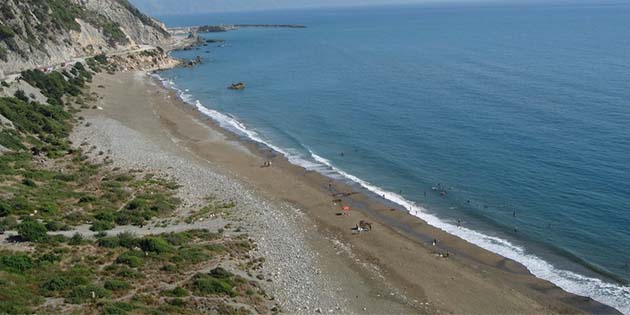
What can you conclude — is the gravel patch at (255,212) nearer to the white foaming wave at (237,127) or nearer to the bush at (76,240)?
the bush at (76,240)

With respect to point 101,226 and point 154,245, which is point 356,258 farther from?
point 101,226

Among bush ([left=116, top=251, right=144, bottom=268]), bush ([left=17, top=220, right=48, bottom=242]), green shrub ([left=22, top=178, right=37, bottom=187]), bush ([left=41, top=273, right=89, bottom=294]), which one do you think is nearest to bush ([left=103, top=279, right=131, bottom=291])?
bush ([left=41, top=273, right=89, bottom=294])

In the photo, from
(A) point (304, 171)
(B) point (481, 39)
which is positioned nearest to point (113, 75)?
(A) point (304, 171)

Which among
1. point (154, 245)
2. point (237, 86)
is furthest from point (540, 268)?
point (237, 86)

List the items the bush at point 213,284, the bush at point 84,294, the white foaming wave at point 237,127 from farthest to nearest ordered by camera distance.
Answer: the white foaming wave at point 237,127 → the bush at point 213,284 → the bush at point 84,294

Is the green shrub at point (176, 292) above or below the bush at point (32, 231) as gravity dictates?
below

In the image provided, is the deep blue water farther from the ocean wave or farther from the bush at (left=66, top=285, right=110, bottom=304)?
the bush at (left=66, top=285, right=110, bottom=304)

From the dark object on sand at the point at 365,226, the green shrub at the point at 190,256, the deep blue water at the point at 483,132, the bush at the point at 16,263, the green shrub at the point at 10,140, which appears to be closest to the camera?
the bush at the point at 16,263

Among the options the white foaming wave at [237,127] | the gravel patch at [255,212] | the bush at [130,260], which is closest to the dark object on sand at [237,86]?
the white foaming wave at [237,127]
